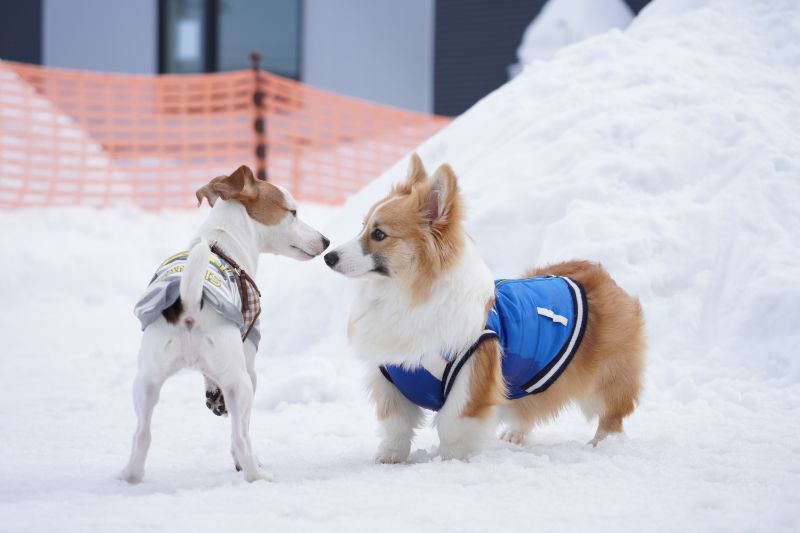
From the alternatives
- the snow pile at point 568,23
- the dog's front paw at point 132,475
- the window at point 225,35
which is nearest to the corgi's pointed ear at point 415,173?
the dog's front paw at point 132,475

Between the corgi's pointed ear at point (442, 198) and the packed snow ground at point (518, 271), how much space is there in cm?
90

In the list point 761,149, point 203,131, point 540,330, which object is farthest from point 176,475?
point 203,131

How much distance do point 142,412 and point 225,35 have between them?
38.9ft

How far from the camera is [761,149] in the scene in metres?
5.42

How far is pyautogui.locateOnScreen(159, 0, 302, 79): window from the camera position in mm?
13422

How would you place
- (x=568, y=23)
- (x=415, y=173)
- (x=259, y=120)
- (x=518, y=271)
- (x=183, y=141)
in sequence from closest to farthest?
(x=415, y=173) < (x=518, y=271) < (x=259, y=120) < (x=183, y=141) < (x=568, y=23)

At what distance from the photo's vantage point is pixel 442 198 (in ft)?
10.2

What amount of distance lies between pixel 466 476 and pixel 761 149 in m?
3.62

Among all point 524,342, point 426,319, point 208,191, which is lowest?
point 524,342

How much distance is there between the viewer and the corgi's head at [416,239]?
3.08 meters

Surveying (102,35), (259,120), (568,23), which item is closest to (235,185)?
(259,120)

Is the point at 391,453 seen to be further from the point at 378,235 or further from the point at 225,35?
the point at 225,35

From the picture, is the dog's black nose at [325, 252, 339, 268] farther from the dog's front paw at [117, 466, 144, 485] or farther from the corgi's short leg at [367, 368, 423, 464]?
the dog's front paw at [117, 466, 144, 485]

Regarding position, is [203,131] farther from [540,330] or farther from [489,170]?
[540,330]
